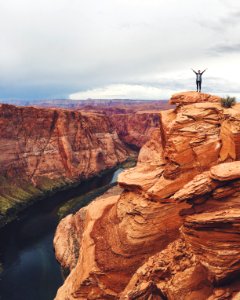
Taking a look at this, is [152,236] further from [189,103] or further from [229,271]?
[189,103]

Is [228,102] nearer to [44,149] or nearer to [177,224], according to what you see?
[177,224]

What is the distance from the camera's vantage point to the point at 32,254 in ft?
267

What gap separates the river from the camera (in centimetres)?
6482

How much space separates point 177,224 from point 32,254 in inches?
2170

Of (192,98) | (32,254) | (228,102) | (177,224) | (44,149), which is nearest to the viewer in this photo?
(177,224)

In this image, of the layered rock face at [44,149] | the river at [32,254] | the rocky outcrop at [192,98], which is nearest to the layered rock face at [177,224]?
the rocky outcrop at [192,98]

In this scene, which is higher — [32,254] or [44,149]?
[44,149]

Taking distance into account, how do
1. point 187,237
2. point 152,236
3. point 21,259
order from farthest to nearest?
point 21,259 → point 152,236 → point 187,237

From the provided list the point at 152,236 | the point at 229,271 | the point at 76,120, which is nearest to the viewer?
the point at 229,271

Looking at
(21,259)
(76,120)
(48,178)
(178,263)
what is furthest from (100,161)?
(178,263)

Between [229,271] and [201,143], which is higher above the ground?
[201,143]

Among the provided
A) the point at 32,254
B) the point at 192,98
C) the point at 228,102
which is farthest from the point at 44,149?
the point at 228,102

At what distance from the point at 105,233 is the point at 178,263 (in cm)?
1202

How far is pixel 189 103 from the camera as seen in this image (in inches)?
1679
